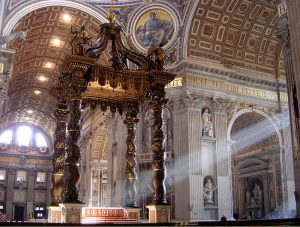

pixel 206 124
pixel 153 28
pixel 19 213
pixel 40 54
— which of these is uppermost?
pixel 40 54

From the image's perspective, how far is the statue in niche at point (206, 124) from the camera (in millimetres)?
13452

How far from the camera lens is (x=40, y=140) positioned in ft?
94.1

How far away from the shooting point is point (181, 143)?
13125 mm

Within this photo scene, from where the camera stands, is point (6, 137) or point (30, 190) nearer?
point (30, 190)

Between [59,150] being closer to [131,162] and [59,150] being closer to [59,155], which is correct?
[59,155]

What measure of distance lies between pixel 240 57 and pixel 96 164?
954 cm

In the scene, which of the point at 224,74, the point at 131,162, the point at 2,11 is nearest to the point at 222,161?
the point at 224,74

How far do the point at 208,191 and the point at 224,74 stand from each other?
4.10 meters

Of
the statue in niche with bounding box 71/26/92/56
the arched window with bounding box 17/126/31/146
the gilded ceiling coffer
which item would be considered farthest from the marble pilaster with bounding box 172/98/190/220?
the arched window with bounding box 17/126/31/146

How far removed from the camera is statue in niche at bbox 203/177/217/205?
41.8 feet

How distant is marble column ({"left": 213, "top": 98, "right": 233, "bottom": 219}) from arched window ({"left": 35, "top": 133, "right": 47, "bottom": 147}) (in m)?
17.9

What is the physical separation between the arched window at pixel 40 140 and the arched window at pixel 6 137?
1.81 m

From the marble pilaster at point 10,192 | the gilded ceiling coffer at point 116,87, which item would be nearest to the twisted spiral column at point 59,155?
the gilded ceiling coffer at point 116,87

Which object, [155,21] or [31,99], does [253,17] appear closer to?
[155,21]
